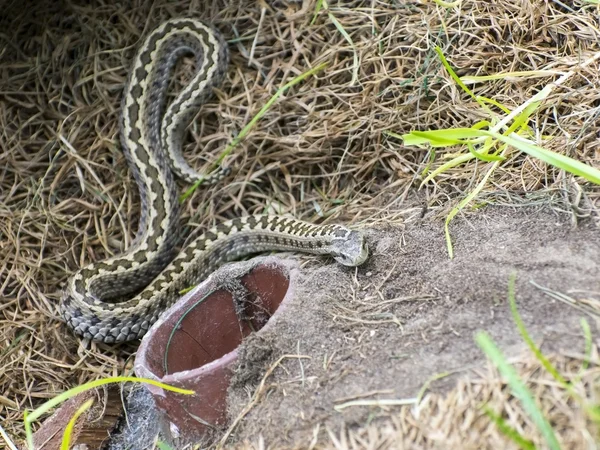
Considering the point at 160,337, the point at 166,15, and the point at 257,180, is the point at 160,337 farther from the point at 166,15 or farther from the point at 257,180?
the point at 166,15

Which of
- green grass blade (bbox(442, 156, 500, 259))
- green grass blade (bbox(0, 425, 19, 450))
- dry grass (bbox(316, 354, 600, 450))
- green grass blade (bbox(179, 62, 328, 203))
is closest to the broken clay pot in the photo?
dry grass (bbox(316, 354, 600, 450))

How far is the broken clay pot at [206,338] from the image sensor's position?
3.78m

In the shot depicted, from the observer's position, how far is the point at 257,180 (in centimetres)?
569

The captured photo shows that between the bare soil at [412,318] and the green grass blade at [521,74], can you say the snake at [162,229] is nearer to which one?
the bare soil at [412,318]

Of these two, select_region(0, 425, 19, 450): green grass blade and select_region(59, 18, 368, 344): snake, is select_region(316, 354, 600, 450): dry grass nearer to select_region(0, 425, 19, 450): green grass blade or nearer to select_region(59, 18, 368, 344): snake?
select_region(59, 18, 368, 344): snake

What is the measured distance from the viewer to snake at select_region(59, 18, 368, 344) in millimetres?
Result: 5227

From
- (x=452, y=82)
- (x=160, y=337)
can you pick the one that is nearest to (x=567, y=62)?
(x=452, y=82)

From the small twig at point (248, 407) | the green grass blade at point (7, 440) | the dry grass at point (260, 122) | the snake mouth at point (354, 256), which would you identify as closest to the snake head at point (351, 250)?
the snake mouth at point (354, 256)

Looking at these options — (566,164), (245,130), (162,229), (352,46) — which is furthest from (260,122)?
(566,164)

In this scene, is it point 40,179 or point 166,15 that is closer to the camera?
point 40,179

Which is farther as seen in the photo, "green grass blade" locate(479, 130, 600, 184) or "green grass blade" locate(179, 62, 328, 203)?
"green grass blade" locate(179, 62, 328, 203)

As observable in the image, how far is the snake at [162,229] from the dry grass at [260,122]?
0.15 metres

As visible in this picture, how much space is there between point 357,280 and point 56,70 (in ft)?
11.8

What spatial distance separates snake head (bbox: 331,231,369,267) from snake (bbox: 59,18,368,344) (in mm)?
19
